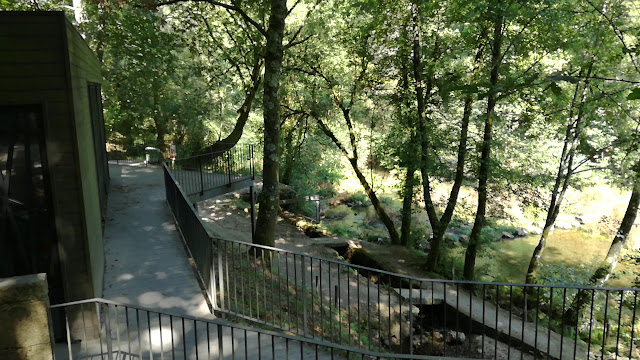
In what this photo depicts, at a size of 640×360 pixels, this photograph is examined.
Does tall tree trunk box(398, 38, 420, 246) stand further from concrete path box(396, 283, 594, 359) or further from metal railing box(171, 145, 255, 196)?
metal railing box(171, 145, 255, 196)

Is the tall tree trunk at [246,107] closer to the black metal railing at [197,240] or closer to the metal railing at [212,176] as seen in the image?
the metal railing at [212,176]

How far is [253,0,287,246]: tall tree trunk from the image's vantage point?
9047 millimetres

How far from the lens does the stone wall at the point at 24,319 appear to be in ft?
11.8

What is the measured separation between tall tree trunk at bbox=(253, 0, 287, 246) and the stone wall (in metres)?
5.97

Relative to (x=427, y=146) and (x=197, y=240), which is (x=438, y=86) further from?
(x=197, y=240)

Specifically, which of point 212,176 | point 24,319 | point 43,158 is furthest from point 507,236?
point 24,319

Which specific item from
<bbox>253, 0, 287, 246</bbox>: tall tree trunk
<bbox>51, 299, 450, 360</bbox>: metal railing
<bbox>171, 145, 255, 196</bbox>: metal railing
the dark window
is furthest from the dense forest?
the dark window

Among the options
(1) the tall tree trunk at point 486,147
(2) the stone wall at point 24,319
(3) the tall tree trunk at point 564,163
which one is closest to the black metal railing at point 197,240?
(2) the stone wall at point 24,319

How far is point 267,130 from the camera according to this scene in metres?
9.47

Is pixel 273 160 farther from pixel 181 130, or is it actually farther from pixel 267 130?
pixel 181 130

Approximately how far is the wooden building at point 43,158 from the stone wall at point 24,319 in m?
1.71

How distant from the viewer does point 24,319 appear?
367cm

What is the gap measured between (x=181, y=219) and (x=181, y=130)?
16.2 m

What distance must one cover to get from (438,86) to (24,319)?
11760 millimetres
